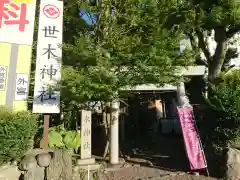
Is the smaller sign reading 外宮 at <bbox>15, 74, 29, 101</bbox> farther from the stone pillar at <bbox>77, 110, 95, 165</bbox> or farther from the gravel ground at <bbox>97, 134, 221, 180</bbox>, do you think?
the gravel ground at <bbox>97, 134, 221, 180</bbox>

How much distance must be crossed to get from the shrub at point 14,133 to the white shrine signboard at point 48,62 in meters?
0.67

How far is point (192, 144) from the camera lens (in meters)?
7.48

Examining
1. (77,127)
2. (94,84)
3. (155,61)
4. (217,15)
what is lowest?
(77,127)

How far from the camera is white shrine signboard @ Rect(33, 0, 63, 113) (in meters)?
7.57

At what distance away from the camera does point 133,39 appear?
799 cm

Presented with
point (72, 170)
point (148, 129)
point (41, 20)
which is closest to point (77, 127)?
point (72, 170)

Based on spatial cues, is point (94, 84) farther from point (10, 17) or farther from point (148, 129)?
point (148, 129)

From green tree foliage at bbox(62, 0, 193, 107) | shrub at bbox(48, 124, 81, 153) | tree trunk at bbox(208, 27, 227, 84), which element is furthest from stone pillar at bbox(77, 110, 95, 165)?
tree trunk at bbox(208, 27, 227, 84)

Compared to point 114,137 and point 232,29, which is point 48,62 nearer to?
point 114,137

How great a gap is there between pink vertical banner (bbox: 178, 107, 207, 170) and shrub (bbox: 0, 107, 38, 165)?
375 centimetres

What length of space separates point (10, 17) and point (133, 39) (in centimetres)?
324

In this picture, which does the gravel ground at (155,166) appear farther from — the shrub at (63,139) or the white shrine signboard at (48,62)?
the white shrine signboard at (48,62)

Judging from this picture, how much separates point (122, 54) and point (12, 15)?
9.94 feet

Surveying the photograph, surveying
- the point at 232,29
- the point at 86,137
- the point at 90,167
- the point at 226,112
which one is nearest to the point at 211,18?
the point at 232,29
